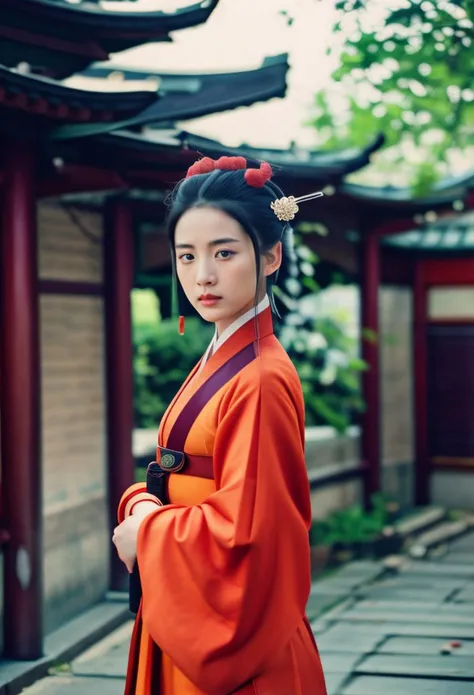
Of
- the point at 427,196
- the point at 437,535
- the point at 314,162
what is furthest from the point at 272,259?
the point at 437,535

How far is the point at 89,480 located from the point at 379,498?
4.64 metres

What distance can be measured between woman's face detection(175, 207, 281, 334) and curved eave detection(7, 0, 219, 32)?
337cm

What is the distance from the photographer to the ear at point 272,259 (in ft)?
11.2

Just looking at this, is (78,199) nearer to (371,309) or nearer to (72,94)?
(72,94)

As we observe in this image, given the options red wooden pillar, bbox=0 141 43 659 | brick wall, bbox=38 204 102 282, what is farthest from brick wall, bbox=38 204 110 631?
red wooden pillar, bbox=0 141 43 659

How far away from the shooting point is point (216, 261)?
3303 millimetres

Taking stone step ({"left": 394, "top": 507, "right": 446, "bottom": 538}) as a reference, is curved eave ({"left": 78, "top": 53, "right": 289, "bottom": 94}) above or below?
above

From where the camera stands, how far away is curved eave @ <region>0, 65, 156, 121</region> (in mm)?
5617

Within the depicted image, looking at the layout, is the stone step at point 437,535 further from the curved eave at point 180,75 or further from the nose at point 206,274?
the nose at point 206,274

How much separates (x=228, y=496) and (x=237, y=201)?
2.88 ft

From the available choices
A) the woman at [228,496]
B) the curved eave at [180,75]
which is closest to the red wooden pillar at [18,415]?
the curved eave at [180,75]

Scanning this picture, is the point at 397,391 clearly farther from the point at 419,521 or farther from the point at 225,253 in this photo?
the point at 225,253

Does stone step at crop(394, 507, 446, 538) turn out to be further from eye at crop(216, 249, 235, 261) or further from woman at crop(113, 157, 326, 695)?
eye at crop(216, 249, 235, 261)

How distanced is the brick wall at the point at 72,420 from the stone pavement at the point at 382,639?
491 millimetres
